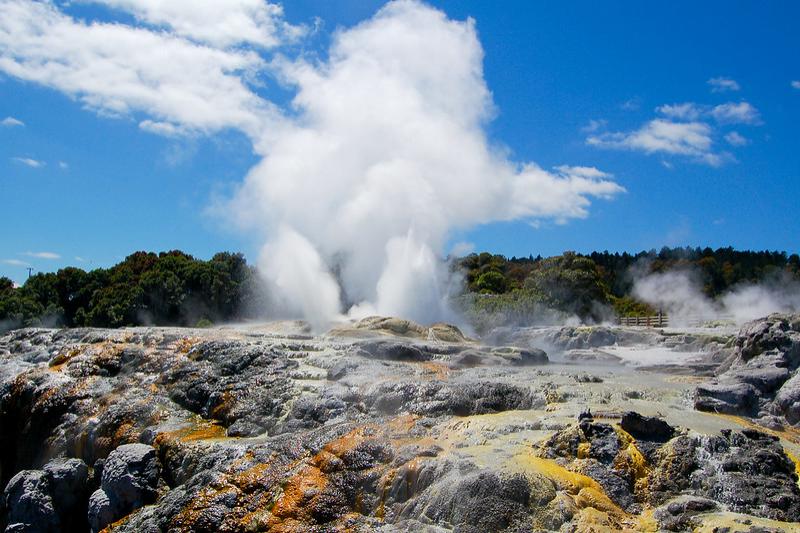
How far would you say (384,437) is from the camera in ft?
29.3

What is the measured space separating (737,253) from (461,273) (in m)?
35.4

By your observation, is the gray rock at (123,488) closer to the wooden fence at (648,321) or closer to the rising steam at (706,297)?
the wooden fence at (648,321)

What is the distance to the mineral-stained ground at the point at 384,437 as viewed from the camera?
291 inches

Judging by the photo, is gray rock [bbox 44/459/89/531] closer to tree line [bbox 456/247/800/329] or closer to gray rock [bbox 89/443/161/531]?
gray rock [bbox 89/443/161/531]

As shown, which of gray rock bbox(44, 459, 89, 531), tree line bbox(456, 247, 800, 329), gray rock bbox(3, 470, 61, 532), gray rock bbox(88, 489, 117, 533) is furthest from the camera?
tree line bbox(456, 247, 800, 329)

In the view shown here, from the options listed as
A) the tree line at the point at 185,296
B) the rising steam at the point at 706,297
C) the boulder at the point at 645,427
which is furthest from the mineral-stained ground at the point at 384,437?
the rising steam at the point at 706,297

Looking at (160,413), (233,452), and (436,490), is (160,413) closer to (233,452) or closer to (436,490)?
(233,452)

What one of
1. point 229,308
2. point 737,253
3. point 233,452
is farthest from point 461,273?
point 233,452

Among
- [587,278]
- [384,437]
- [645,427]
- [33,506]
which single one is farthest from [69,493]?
[587,278]

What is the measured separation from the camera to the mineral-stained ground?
738 centimetres

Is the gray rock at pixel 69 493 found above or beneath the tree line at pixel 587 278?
beneath

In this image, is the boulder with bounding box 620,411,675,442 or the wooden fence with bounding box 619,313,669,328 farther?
the wooden fence with bounding box 619,313,669,328

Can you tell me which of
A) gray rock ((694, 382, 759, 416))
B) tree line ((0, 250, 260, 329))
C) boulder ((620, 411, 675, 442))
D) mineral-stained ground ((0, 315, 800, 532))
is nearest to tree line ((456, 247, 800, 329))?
tree line ((0, 250, 260, 329))

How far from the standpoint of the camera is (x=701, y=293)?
57.8m
